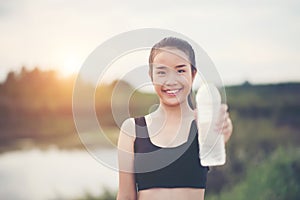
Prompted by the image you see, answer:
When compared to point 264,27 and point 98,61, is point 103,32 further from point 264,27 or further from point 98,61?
point 264,27

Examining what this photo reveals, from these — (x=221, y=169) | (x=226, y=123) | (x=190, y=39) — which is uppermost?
(x=190, y=39)

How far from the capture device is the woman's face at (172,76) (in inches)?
105

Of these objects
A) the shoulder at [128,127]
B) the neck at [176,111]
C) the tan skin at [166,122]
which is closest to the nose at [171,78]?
the tan skin at [166,122]

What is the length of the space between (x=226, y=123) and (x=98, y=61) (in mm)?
→ 631

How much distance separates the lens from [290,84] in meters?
2.87

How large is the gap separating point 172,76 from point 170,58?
78 mm

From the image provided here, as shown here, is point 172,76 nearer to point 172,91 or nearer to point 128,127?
point 172,91

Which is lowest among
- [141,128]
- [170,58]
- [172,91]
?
[141,128]

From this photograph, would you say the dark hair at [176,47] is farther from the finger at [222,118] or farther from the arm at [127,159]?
the arm at [127,159]

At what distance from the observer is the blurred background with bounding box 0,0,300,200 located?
2746mm

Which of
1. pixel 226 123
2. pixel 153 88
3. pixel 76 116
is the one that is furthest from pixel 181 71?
pixel 76 116

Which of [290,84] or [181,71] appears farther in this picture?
[290,84]

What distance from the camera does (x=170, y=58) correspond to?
8.77 ft

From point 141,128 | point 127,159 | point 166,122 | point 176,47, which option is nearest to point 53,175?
point 127,159
